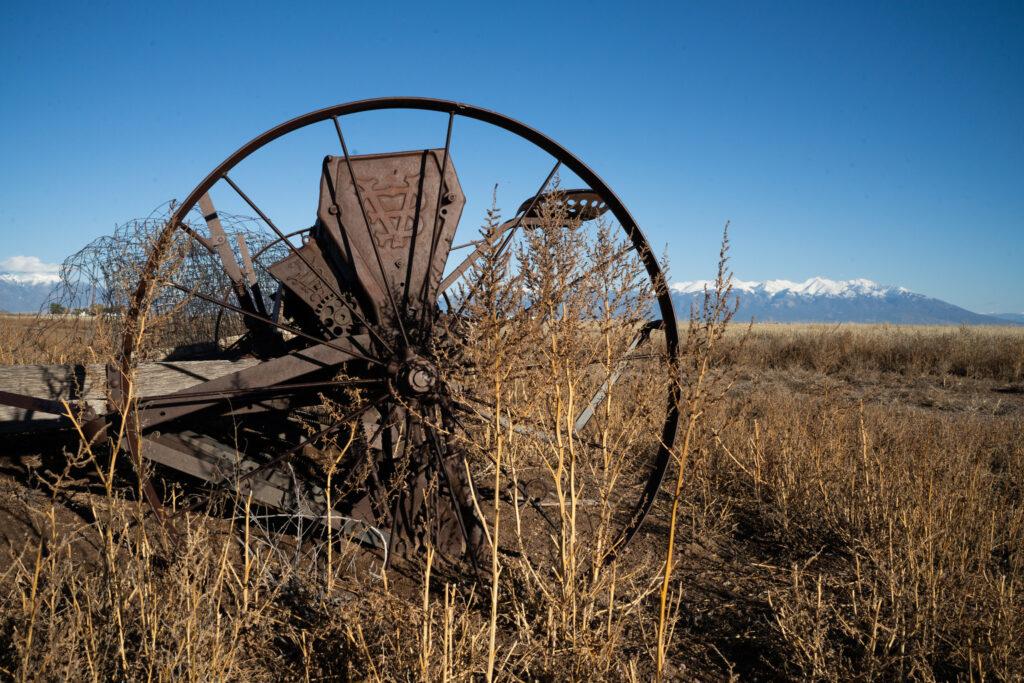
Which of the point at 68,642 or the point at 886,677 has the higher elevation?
the point at 68,642

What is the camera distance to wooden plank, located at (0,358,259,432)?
3559 millimetres

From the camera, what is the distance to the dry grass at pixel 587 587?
2350 millimetres

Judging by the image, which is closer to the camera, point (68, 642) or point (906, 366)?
point (68, 642)

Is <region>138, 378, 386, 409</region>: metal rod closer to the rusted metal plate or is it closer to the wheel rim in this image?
the rusted metal plate

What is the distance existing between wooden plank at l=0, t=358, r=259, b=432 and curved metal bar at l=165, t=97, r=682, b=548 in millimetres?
959

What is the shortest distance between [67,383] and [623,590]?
12.2 feet

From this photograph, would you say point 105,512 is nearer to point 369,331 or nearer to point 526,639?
point 369,331

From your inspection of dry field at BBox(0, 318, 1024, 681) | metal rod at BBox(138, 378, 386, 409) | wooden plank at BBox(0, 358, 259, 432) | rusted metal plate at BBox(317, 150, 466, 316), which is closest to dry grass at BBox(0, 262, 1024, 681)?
dry field at BBox(0, 318, 1024, 681)

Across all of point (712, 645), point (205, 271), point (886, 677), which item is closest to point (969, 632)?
point (886, 677)

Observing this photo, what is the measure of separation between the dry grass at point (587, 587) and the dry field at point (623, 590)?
20 mm

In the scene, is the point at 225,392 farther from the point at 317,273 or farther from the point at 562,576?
the point at 562,576

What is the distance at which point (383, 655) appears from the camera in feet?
8.04

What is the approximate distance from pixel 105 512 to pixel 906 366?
1642cm

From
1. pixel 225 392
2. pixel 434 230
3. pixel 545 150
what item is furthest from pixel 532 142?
pixel 225 392
